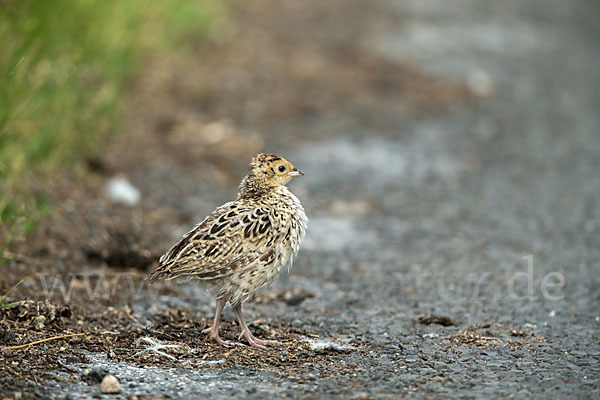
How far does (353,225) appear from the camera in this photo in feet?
26.7

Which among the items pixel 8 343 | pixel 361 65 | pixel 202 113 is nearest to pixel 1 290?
pixel 8 343

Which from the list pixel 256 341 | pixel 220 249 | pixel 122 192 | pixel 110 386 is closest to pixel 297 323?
pixel 256 341

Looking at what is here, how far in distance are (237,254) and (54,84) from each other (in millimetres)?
3625

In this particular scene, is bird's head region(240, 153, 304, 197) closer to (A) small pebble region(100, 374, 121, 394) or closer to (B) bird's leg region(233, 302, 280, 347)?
(B) bird's leg region(233, 302, 280, 347)

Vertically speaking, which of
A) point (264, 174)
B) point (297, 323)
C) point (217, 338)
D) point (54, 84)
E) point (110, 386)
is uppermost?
point (54, 84)

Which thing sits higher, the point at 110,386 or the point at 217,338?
the point at 217,338

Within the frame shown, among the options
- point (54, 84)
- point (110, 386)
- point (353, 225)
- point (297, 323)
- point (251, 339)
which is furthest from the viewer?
point (353, 225)

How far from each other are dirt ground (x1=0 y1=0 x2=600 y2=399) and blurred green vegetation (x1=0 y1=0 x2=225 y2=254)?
0.28 meters

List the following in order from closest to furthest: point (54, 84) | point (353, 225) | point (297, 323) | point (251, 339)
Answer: point (251, 339) → point (297, 323) → point (54, 84) → point (353, 225)

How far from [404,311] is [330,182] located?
3.44 meters

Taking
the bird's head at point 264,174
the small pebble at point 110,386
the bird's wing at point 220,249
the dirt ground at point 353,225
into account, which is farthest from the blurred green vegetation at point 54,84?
the small pebble at point 110,386

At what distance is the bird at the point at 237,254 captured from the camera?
16.8 feet

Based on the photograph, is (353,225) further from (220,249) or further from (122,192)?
(220,249)

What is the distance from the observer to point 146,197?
26.6ft
